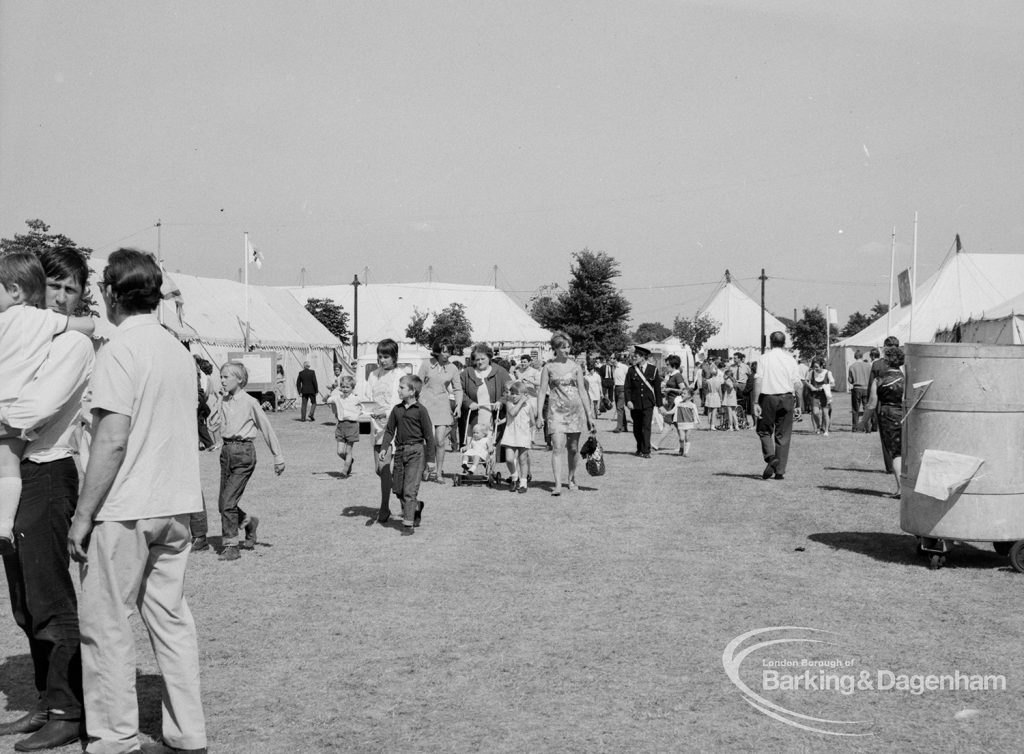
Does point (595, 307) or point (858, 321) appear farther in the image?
point (858, 321)

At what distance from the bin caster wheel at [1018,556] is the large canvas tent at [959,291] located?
31.9 m

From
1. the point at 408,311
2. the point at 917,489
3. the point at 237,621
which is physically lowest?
the point at 237,621

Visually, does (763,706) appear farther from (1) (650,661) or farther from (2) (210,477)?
(2) (210,477)

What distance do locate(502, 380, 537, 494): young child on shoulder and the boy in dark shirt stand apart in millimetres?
3042

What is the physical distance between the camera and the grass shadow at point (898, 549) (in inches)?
326

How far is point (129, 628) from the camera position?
404 cm

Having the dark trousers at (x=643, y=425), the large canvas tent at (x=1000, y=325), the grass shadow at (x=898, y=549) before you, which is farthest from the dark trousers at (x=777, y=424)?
the large canvas tent at (x=1000, y=325)

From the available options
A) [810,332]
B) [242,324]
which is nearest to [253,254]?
[242,324]

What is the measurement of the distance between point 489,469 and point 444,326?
59335mm

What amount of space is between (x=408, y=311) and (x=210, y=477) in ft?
226

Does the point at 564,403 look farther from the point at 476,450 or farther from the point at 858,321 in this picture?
the point at 858,321

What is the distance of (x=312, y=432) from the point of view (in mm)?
26203

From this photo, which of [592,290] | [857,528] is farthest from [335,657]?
[592,290]

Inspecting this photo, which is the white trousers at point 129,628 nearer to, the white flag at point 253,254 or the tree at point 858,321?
the white flag at point 253,254
